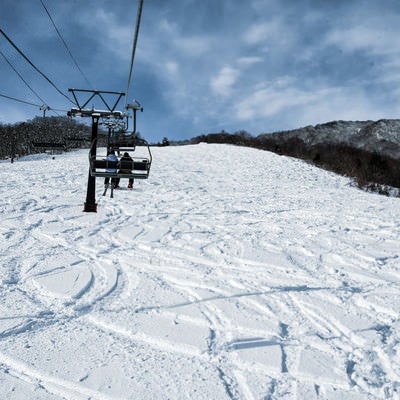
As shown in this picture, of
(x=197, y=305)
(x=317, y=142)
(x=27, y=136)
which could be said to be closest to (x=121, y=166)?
(x=197, y=305)

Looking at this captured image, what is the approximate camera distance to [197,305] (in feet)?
18.4

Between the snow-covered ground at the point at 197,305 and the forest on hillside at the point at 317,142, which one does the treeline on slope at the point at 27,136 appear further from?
the snow-covered ground at the point at 197,305

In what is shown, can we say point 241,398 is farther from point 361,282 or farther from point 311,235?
point 311,235

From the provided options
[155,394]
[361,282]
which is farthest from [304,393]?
[361,282]

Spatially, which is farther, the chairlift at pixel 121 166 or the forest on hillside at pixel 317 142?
the forest on hillside at pixel 317 142

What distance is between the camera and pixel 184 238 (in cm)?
948

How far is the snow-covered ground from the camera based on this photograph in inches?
152

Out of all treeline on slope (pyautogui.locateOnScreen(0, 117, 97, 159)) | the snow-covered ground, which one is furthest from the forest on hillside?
the snow-covered ground

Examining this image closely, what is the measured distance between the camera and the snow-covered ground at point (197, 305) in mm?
3850

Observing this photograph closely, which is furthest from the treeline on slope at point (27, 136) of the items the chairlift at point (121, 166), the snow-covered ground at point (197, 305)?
the snow-covered ground at point (197, 305)

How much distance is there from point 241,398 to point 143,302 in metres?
2.50

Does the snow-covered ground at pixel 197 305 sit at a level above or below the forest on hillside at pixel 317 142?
below

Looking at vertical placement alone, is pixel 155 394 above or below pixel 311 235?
below

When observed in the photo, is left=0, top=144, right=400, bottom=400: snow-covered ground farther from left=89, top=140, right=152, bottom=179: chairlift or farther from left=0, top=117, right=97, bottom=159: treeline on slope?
left=0, top=117, right=97, bottom=159: treeline on slope
